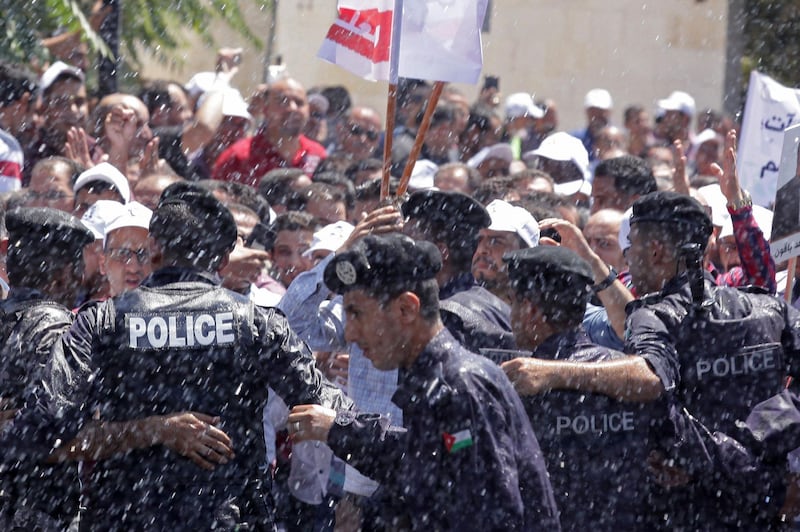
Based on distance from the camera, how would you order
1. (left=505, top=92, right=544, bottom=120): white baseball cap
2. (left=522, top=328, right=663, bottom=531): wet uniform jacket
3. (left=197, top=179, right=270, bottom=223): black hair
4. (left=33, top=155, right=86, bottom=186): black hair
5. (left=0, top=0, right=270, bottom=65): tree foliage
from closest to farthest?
(left=522, top=328, right=663, bottom=531): wet uniform jacket, (left=197, top=179, right=270, bottom=223): black hair, (left=33, top=155, right=86, bottom=186): black hair, (left=0, top=0, right=270, bottom=65): tree foliage, (left=505, top=92, right=544, bottom=120): white baseball cap

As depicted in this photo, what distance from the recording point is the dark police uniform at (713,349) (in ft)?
19.5

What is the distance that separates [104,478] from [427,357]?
4.85 ft

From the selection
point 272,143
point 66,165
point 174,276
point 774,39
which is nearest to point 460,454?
point 174,276

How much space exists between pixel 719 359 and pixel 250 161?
549 cm

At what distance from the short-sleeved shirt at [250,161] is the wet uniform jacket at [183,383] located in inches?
211

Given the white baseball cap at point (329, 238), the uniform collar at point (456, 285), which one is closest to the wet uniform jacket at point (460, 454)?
the uniform collar at point (456, 285)

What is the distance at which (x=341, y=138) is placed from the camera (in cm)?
1276

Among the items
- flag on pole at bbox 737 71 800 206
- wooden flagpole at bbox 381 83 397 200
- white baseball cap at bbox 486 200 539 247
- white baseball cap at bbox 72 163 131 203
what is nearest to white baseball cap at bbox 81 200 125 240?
white baseball cap at bbox 72 163 131 203

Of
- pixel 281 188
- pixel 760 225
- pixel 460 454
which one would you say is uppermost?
pixel 460 454

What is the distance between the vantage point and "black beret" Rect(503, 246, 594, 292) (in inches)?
215

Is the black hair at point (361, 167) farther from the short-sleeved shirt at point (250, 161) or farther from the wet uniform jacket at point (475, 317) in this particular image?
the wet uniform jacket at point (475, 317)

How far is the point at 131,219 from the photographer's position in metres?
7.04

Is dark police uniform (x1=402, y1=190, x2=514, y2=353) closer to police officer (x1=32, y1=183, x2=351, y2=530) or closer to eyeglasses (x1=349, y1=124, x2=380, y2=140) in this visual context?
police officer (x1=32, y1=183, x2=351, y2=530)

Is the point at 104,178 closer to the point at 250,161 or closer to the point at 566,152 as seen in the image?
the point at 250,161
